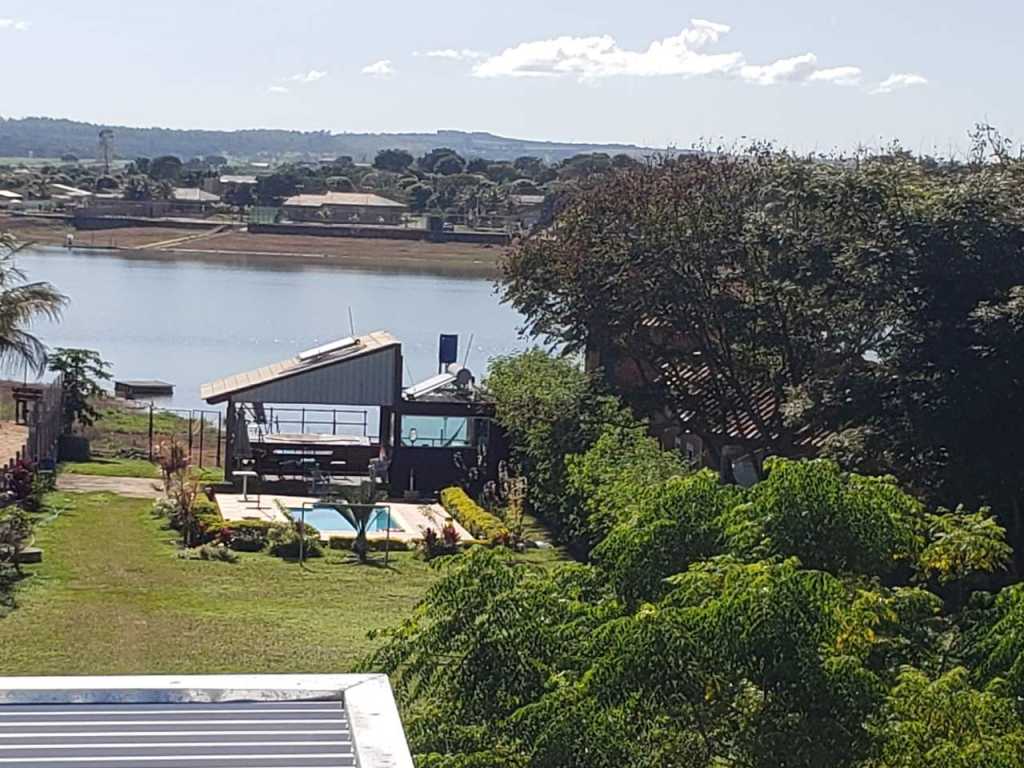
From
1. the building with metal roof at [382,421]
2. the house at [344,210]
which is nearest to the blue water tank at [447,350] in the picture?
the building with metal roof at [382,421]

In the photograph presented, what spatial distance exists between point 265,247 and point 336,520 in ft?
169

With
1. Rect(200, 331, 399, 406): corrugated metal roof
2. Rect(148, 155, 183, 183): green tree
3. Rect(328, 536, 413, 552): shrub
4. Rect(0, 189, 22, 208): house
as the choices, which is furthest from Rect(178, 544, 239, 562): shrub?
Rect(148, 155, 183, 183): green tree

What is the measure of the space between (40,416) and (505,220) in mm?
51973

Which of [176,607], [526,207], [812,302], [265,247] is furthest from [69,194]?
[176,607]

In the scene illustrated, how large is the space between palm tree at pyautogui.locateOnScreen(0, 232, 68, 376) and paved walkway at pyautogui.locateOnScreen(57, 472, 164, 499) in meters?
1.98

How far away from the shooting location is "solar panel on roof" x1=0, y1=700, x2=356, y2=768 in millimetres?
5227

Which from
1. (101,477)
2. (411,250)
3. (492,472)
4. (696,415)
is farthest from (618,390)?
(411,250)

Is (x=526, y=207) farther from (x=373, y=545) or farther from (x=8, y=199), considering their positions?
(x=373, y=545)

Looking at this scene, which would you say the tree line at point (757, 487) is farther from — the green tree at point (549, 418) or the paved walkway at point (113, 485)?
the paved walkway at point (113, 485)

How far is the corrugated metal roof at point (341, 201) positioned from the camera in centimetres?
8281

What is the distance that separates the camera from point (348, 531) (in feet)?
70.7

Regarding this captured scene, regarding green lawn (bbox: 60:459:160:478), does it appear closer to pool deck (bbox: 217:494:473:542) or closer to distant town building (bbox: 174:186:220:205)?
pool deck (bbox: 217:494:473:542)

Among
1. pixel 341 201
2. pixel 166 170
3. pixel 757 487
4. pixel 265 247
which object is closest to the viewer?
pixel 757 487

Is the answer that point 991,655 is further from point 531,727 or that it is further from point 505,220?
point 505,220
